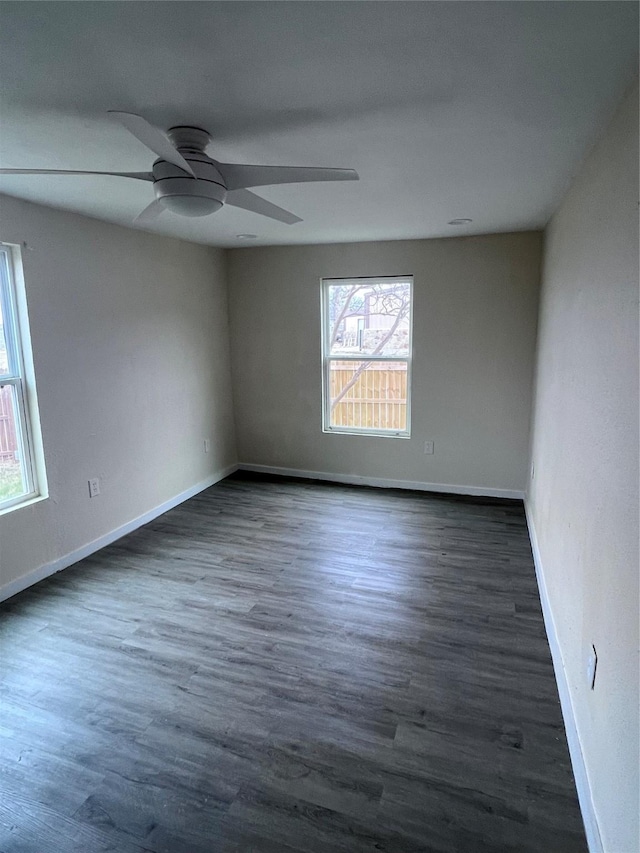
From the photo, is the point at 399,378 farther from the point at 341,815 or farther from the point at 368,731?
the point at 341,815

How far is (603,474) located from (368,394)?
3189mm

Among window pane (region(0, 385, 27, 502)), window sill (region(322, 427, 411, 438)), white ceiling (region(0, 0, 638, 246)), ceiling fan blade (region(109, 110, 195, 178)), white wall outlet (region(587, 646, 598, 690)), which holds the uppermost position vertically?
white ceiling (region(0, 0, 638, 246))

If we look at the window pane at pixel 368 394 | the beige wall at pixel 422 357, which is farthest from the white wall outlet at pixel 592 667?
the window pane at pixel 368 394

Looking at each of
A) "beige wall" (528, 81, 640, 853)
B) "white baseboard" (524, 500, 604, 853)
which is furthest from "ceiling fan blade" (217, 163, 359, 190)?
"white baseboard" (524, 500, 604, 853)

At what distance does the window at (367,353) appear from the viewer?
14.6 feet

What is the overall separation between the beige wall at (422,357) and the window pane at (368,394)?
5.7 inches

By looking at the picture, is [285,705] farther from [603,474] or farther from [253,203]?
[253,203]

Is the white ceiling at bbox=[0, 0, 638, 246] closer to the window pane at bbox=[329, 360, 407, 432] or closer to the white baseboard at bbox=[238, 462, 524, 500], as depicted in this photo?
the window pane at bbox=[329, 360, 407, 432]

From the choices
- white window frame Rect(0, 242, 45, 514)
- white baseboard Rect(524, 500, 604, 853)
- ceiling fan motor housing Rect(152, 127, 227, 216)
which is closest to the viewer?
white baseboard Rect(524, 500, 604, 853)

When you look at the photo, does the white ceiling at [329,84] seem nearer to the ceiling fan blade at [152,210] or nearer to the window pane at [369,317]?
the ceiling fan blade at [152,210]

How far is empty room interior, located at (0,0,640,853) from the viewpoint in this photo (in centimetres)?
136

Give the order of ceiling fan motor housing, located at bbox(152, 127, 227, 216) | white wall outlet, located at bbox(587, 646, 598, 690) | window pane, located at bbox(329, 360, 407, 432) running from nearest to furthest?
white wall outlet, located at bbox(587, 646, 598, 690) < ceiling fan motor housing, located at bbox(152, 127, 227, 216) < window pane, located at bbox(329, 360, 407, 432)

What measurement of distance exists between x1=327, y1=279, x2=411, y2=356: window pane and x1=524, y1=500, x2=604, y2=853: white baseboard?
8.04ft

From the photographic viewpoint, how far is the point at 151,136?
54.8 inches
